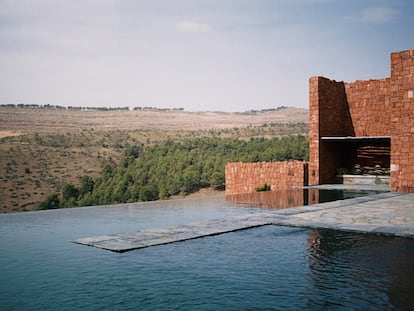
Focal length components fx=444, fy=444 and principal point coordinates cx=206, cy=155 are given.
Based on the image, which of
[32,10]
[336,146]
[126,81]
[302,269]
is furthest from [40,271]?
[126,81]

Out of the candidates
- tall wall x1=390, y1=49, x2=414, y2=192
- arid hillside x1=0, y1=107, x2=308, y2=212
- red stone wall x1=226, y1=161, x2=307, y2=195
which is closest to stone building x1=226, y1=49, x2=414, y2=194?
red stone wall x1=226, y1=161, x2=307, y2=195

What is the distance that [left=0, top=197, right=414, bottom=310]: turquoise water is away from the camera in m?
3.36

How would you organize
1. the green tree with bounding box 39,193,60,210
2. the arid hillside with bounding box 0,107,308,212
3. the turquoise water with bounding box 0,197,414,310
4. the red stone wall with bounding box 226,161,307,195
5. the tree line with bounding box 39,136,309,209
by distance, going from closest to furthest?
the turquoise water with bounding box 0,197,414,310, the red stone wall with bounding box 226,161,307,195, the green tree with bounding box 39,193,60,210, the tree line with bounding box 39,136,309,209, the arid hillside with bounding box 0,107,308,212

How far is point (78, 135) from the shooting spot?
51688mm

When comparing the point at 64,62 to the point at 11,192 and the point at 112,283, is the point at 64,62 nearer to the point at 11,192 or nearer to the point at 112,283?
the point at 11,192

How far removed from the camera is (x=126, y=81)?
188ft

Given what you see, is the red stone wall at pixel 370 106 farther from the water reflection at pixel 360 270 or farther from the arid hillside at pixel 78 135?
the arid hillside at pixel 78 135

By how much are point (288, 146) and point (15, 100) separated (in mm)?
53548

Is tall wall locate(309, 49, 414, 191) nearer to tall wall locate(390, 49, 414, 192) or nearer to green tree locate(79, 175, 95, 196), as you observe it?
tall wall locate(390, 49, 414, 192)

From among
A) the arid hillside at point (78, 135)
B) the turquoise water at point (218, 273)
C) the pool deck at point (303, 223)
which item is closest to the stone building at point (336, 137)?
the pool deck at point (303, 223)

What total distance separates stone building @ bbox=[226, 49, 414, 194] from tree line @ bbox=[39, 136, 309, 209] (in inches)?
398

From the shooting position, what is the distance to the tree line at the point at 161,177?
1078 inches

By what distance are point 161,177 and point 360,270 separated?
26.8m

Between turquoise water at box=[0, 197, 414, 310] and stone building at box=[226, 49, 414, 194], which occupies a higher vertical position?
stone building at box=[226, 49, 414, 194]
